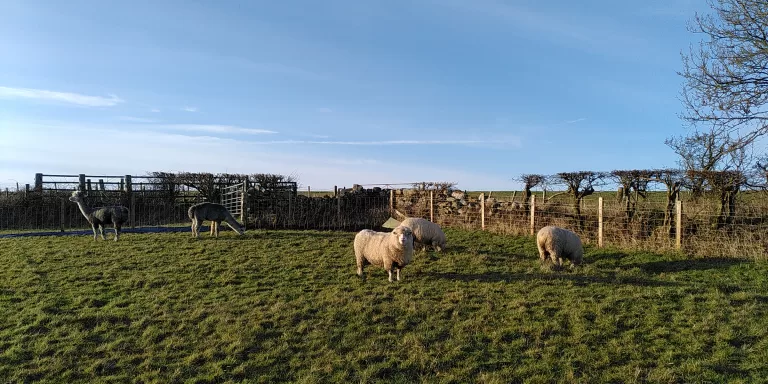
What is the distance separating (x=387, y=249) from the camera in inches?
352

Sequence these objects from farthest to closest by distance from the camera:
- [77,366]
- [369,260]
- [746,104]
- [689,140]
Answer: [689,140]
[746,104]
[369,260]
[77,366]

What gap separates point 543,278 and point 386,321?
4018 millimetres

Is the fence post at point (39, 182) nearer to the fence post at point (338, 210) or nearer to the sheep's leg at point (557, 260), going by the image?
the fence post at point (338, 210)

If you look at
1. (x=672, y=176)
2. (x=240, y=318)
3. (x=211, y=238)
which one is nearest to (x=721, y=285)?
(x=672, y=176)

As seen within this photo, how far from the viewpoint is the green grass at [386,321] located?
520 centimetres

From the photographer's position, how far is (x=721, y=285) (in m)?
8.09

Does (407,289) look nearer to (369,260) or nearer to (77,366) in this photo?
(369,260)

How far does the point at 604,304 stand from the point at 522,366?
275cm

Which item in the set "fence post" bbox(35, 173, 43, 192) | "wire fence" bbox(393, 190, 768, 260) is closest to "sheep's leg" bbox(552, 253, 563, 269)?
"wire fence" bbox(393, 190, 768, 260)

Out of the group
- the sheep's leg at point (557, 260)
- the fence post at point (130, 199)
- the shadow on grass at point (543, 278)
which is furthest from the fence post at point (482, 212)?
the fence post at point (130, 199)

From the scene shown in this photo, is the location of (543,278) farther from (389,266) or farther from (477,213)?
(477,213)

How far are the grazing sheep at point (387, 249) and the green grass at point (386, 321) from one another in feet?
1.35

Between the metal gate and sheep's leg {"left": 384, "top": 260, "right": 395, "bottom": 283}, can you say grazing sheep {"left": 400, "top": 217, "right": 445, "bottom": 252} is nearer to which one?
sheep's leg {"left": 384, "top": 260, "right": 395, "bottom": 283}

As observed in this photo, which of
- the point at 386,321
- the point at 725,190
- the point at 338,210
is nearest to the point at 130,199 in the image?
the point at 338,210
